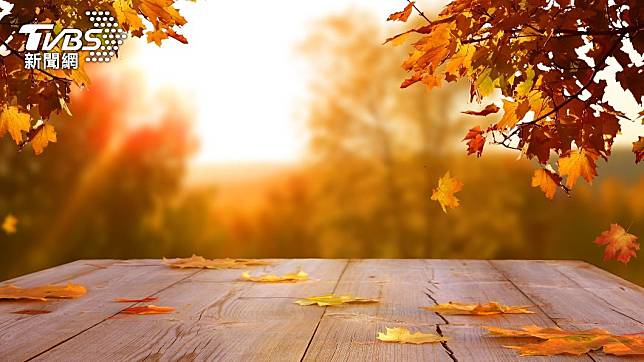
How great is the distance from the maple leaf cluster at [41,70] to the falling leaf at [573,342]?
974 millimetres

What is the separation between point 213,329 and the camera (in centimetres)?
186

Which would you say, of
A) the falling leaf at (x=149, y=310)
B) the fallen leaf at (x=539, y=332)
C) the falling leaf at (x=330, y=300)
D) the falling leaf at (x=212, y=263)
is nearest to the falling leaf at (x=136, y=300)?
the falling leaf at (x=149, y=310)

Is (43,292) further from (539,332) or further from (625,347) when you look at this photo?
(625,347)

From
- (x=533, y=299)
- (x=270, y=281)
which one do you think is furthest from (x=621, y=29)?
(x=270, y=281)

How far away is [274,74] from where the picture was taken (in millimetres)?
5633

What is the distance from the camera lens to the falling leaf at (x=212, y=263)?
3162 millimetres

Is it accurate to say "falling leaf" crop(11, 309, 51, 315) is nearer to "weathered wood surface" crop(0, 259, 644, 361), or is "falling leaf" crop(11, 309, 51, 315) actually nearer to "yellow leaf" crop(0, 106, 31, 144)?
"weathered wood surface" crop(0, 259, 644, 361)

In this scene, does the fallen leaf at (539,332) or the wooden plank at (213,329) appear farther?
the fallen leaf at (539,332)

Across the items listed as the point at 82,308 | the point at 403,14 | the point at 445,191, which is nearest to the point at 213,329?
the point at 82,308

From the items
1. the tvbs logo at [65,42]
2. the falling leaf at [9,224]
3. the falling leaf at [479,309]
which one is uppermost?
the tvbs logo at [65,42]

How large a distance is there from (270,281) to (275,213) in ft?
10.9

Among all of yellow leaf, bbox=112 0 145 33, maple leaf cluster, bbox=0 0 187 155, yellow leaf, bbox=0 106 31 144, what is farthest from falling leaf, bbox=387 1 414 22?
yellow leaf, bbox=0 106 31 144

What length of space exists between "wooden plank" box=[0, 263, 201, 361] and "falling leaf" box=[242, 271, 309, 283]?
258 millimetres

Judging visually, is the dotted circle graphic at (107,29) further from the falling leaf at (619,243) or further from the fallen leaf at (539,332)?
the falling leaf at (619,243)
